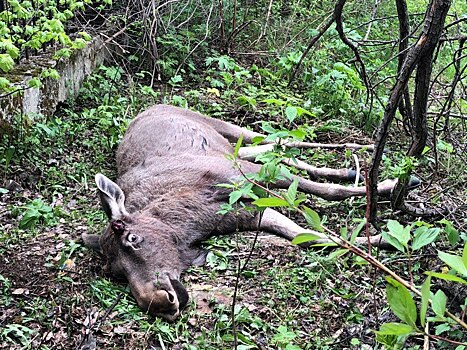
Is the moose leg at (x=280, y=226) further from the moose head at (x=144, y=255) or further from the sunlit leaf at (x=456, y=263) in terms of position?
the sunlit leaf at (x=456, y=263)

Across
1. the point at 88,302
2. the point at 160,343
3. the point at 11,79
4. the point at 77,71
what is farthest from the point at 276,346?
the point at 77,71

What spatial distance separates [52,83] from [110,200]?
3.17 m

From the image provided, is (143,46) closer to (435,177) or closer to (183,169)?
(183,169)

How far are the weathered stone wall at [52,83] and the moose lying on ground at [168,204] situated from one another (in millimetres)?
1122

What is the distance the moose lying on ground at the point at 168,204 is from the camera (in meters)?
4.45

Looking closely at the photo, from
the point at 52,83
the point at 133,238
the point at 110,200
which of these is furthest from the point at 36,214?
the point at 52,83

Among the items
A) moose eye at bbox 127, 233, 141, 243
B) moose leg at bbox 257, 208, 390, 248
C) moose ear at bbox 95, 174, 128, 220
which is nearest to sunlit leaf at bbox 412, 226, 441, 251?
moose eye at bbox 127, 233, 141, 243

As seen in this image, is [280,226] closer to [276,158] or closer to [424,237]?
[276,158]

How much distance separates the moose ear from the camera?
4.83m

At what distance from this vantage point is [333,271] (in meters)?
4.59

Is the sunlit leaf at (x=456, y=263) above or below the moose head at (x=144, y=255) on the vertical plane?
above

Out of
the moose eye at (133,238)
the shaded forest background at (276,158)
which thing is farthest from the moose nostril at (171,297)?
the moose eye at (133,238)

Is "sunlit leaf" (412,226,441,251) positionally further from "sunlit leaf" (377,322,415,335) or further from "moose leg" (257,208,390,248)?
"moose leg" (257,208,390,248)

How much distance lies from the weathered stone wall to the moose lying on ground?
3.68 feet
